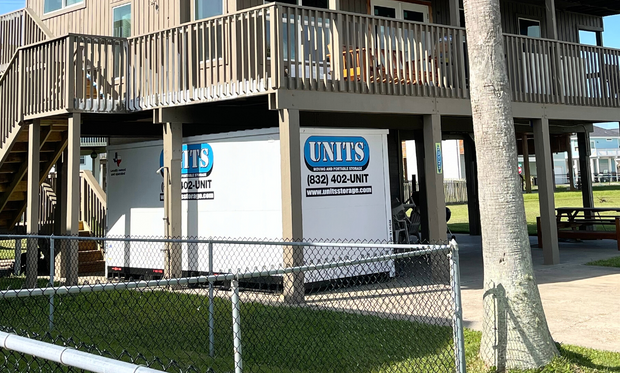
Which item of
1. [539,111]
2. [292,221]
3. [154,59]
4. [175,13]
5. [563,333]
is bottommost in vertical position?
[563,333]

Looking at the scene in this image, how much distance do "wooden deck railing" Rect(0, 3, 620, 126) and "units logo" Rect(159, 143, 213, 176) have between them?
41.4 inches

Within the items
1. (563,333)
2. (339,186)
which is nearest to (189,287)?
(339,186)

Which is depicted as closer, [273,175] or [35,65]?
[273,175]

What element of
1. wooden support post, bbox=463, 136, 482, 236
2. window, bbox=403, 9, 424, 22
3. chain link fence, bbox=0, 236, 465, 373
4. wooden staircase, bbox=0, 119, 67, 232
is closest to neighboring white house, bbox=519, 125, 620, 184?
wooden support post, bbox=463, 136, 482, 236

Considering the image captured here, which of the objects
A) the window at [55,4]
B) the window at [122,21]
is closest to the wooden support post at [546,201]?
the window at [122,21]

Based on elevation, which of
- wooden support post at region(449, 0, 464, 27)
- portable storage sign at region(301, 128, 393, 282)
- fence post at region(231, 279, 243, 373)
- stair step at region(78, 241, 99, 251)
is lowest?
fence post at region(231, 279, 243, 373)

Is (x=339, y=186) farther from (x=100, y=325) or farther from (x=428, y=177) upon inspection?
(x=100, y=325)

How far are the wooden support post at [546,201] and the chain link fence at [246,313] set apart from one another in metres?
2.69

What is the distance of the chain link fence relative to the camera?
16.9 feet

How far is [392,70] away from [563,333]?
550cm

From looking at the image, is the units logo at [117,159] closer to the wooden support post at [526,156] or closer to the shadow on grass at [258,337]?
the shadow on grass at [258,337]

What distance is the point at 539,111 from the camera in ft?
41.7

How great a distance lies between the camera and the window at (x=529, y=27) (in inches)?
659

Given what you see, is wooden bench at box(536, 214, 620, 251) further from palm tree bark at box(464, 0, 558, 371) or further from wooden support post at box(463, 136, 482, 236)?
palm tree bark at box(464, 0, 558, 371)
